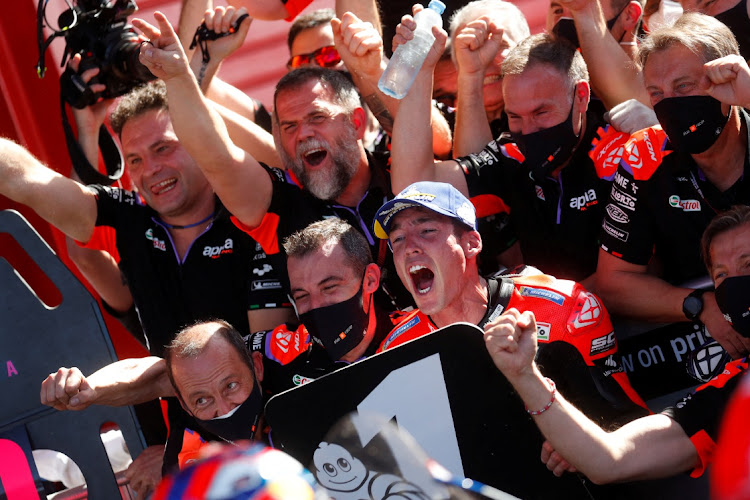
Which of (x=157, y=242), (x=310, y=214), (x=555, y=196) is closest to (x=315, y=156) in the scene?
(x=310, y=214)

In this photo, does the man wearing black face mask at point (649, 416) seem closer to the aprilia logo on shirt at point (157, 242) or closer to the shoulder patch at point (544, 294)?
the shoulder patch at point (544, 294)

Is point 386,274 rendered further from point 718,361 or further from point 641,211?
point 718,361

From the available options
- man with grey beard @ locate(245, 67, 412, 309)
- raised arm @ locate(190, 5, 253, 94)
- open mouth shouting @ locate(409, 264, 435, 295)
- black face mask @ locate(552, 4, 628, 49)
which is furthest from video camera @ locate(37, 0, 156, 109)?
black face mask @ locate(552, 4, 628, 49)

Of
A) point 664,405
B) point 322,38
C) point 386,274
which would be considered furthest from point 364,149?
point 664,405

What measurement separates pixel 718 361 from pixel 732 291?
12.1 inches

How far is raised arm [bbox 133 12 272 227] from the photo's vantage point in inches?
133

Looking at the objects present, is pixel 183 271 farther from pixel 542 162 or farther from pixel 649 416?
pixel 649 416

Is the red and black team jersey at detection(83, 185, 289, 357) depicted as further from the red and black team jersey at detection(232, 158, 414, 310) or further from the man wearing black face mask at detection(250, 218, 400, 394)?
the man wearing black face mask at detection(250, 218, 400, 394)

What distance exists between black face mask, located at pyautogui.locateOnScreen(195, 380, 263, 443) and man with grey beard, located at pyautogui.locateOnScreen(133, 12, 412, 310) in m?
0.65

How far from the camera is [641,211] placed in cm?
311

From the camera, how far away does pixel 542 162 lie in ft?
11.0

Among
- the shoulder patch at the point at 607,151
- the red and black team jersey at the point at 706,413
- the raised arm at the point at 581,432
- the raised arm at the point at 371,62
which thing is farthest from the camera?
the raised arm at the point at 371,62

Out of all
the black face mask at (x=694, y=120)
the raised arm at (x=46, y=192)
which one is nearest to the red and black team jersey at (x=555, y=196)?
the black face mask at (x=694, y=120)

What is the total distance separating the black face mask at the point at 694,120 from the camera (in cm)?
291
